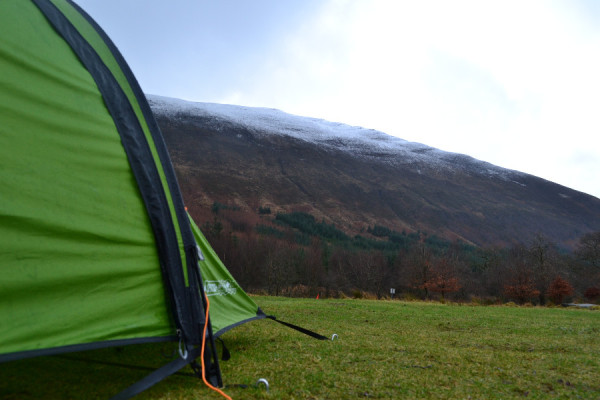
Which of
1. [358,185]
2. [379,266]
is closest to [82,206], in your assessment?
[379,266]

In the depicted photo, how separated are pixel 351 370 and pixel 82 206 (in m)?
3.52

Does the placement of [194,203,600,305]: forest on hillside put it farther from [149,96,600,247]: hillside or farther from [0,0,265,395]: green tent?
[0,0,265,395]: green tent

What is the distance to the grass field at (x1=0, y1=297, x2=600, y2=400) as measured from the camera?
149 inches

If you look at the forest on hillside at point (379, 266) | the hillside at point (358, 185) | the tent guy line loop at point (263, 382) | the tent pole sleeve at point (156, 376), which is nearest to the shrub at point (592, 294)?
the forest on hillside at point (379, 266)

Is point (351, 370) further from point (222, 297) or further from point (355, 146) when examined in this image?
point (355, 146)

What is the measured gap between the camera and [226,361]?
4.95m

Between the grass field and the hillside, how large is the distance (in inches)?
3554

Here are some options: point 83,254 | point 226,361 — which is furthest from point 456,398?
point 83,254

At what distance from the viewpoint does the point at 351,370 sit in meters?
4.75

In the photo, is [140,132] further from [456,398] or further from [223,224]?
[223,224]

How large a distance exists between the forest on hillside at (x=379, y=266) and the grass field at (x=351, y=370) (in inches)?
1597

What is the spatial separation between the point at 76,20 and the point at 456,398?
5.51 metres

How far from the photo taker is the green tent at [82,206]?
2.95m

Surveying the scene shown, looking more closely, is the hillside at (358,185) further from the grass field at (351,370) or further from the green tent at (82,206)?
the green tent at (82,206)
